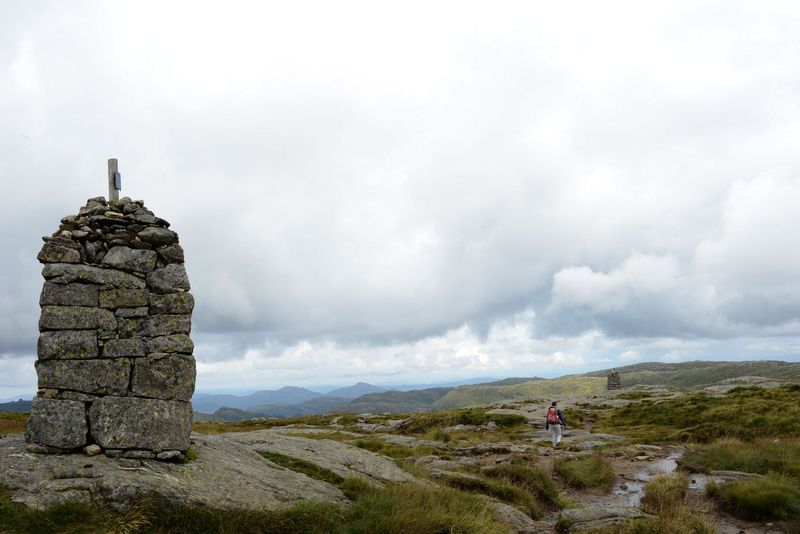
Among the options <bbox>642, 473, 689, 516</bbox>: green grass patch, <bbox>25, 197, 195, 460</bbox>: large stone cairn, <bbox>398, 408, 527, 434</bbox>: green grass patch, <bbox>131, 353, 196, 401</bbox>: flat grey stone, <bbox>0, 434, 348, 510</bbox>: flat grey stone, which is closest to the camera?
<bbox>0, 434, 348, 510</bbox>: flat grey stone

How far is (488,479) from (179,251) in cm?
1334

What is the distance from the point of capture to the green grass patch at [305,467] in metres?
14.5

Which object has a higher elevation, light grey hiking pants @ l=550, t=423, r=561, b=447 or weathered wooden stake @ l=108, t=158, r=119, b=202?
weathered wooden stake @ l=108, t=158, r=119, b=202

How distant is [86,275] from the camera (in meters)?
11.8

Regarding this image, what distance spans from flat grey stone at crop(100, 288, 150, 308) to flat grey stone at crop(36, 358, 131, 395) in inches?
55.2

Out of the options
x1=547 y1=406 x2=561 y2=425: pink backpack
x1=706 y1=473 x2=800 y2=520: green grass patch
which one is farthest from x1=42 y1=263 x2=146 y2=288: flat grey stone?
x1=547 y1=406 x2=561 y2=425: pink backpack

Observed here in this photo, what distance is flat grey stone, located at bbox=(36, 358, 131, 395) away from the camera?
36.7 feet

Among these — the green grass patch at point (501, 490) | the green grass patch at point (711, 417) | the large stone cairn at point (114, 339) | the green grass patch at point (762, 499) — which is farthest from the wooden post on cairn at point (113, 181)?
the green grass patch at point (711, 417)

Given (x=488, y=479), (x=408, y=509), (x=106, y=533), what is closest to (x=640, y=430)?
(x=488, y=479)

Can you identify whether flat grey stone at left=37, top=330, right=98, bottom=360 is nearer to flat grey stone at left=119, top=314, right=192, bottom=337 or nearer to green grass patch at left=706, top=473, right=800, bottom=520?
flat grey stone at left=119, top=314, right=192, bottom=337

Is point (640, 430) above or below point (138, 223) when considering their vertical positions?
below

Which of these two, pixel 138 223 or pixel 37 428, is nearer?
pixel 37 428

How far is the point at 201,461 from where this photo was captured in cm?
1234

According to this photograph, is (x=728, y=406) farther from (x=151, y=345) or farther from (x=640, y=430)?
(x=151, y=345)
